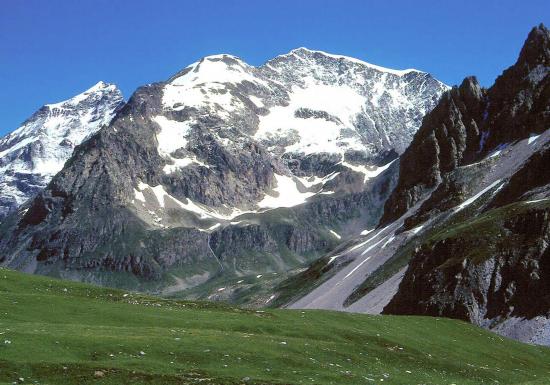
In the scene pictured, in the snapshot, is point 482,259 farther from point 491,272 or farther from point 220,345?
point 220,345

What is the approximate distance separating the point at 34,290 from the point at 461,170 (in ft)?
509

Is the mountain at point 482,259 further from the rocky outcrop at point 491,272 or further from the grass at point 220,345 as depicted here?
the grass at point 220,345

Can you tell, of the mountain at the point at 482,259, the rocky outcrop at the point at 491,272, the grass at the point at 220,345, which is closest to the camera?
the grass at the point at 220,345

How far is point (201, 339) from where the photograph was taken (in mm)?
48188

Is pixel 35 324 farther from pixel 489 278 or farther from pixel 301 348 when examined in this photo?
pixel 489 278

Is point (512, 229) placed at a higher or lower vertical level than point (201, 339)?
higher

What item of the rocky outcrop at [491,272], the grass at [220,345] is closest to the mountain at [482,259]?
the rocky outcrop at [491,272]

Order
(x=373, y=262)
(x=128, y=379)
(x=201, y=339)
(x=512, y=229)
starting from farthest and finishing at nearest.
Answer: (x=373, y=262) < (x=512, y=229) < (x=201, y=339) < (x=128, y=379)

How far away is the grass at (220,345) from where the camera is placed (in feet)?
131

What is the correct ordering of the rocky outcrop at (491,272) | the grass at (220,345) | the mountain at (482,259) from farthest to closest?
the mountain at (482,259)
the rocky outcrop at (491,272)
the grass at (220,345)

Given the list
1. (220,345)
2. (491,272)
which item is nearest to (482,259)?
(491,272)

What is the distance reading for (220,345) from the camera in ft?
155

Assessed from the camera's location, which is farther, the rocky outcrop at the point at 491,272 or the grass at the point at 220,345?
the rocky outcrop at the point at 491,272

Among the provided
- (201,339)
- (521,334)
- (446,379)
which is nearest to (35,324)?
(201,339)
